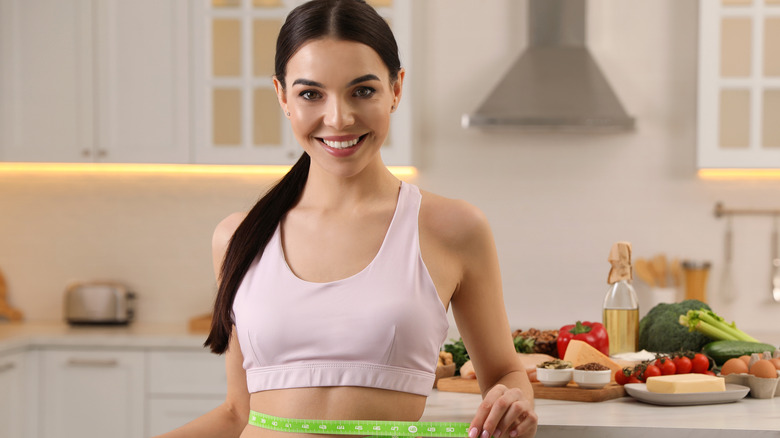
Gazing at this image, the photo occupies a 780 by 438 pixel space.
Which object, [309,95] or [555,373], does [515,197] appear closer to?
[555,373]

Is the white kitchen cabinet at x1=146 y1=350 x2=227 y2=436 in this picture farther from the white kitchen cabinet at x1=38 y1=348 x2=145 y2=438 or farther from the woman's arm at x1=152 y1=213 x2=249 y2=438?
the woman's arm at x1=152 y1=213 x2=249 y2=438

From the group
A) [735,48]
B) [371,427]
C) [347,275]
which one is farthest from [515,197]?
[371,427]

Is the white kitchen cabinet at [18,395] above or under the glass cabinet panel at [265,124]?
under

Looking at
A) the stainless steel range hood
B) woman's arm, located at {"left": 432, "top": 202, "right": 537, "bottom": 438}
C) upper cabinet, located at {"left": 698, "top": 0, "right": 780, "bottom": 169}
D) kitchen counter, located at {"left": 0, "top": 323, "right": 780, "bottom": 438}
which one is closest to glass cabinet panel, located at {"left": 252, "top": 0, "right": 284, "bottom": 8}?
the stainless steel range hood

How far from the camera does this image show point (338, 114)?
4.47ft

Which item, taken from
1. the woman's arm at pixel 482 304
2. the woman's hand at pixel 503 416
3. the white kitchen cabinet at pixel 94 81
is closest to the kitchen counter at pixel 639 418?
the woman's arm at pixel 482 304

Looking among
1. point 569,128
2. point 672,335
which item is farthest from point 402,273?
point 569,128

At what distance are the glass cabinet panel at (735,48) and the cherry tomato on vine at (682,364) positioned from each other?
2.36 meters

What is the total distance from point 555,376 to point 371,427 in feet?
2.67

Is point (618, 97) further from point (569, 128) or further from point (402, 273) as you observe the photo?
point (402, 273)

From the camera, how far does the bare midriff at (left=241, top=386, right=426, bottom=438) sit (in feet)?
4.63

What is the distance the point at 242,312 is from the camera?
Result: 4.87 ft

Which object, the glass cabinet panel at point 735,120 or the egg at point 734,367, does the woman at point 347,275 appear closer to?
the egg at point 734,367

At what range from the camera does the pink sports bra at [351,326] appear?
1.39 m
